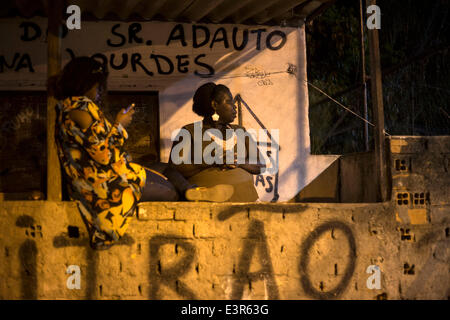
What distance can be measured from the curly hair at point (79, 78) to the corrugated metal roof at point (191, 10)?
9.68 ft

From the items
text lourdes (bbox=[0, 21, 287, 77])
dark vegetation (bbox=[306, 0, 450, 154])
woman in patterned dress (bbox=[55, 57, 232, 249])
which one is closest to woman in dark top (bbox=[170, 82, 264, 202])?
woman in patterned dress (bbox=[55, 57, 232, 249])

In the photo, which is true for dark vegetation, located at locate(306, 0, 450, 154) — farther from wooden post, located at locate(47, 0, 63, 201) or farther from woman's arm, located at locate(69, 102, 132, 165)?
woman's arm, located at locate(69, 102, 132, 165)

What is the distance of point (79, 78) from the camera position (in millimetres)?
3629

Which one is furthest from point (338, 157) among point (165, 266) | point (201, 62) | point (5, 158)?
point (5, 158)

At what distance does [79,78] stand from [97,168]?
0.62 metres

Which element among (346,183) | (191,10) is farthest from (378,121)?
(191,10)

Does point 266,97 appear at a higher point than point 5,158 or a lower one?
higher

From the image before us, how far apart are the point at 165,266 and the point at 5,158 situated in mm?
3958

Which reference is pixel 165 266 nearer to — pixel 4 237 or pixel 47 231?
pixel 47 231

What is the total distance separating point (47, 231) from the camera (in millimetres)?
3775

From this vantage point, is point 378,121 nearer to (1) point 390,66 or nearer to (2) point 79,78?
(2) point 79,78

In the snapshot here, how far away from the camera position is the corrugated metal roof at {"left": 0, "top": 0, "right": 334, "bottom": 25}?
21.4 feet

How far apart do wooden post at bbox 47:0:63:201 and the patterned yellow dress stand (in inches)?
7.5

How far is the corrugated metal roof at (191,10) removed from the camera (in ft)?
21.4
